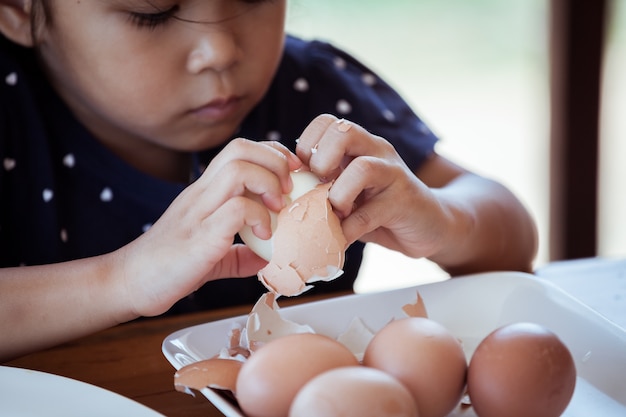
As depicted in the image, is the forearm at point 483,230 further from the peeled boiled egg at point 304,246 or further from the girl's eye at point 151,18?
the girl's eye at point 151,18

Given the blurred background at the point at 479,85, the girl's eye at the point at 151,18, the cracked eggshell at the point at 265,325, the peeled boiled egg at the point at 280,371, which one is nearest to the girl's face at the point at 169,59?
the girl's eye at the point at 151,18

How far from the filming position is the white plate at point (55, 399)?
0.61 metres

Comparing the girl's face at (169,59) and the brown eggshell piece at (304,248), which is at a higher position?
the girl's face at (169,59)

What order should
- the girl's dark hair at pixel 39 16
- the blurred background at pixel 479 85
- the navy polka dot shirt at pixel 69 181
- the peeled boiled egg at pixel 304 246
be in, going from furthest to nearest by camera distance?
the blurred background at pixel 479 85 < the navy polka dot shirt at pixel 69 181 < the girl's dark hair at pixel 39 16 < the peeled boiled egg at pixel 304 246

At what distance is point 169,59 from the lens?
0.85 m

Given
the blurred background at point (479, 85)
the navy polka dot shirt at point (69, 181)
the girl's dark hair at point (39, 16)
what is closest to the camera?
the girl's dark hair at point (39, 16)

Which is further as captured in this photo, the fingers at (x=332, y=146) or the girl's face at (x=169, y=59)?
the girl's face at (x=169, y=59)

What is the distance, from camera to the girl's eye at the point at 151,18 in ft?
2.71

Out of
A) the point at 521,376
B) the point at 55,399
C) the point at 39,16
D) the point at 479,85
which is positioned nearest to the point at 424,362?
the point at 521,376

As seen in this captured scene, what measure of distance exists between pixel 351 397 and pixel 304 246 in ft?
0.55

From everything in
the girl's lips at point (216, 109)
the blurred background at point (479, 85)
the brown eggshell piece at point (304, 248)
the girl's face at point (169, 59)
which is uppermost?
the girl's face at point (169, 59)

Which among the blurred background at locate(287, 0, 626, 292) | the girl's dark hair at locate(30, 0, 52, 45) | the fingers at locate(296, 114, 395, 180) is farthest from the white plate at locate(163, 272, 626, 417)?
the blurred background at locate(287, 0, 626, 292)

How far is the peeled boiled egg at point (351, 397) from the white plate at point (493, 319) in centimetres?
19

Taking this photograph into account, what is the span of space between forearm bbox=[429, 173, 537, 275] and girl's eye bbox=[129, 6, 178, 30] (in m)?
0.35
